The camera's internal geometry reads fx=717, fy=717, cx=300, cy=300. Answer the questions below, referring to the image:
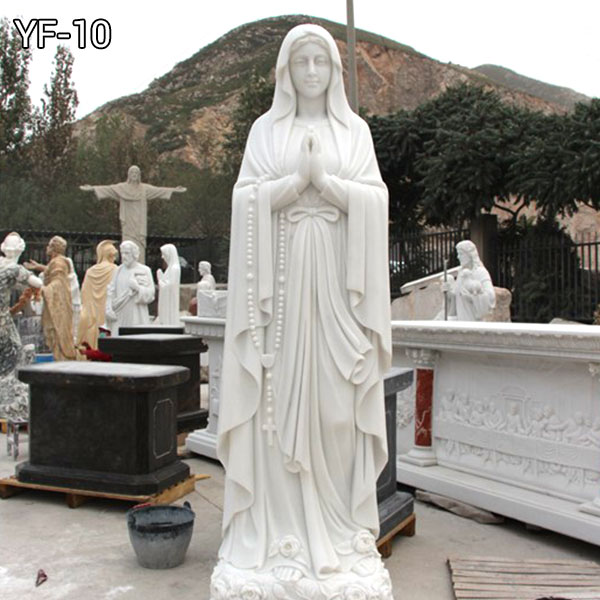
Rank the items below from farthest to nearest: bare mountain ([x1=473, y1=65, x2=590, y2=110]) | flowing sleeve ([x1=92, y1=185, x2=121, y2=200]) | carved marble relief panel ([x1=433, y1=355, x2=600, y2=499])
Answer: bare mountain ([x1=473, y1=65, x2=590, y2=110]) → flowing sleeve ([x1=92, y1=185, x2=121, y2=200]) → carved marble relief panel ([x1=433, y1=355, x2=600, y2=499])

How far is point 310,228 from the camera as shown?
11.3 ft

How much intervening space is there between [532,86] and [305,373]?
85.8 metres

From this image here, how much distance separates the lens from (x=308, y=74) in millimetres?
3541

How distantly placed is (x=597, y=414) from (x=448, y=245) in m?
14.3

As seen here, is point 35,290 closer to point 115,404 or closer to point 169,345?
point 169,345

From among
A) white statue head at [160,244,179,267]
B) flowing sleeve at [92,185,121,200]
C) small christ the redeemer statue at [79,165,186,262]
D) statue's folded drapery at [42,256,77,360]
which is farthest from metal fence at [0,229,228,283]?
statue's folded drapery at [42,256,77,360]

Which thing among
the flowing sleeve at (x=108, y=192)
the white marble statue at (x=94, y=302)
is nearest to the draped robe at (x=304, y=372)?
the white marble statue at (x=94, y=302)

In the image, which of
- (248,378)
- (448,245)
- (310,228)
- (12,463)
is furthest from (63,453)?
(448,245)

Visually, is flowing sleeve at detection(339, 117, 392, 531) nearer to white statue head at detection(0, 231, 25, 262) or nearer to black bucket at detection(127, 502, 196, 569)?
black bucket at detection(127, 502, 196, 569)

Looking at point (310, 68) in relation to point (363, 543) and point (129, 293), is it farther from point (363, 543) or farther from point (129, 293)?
point (129, 293)

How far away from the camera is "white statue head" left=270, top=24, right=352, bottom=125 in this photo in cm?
352

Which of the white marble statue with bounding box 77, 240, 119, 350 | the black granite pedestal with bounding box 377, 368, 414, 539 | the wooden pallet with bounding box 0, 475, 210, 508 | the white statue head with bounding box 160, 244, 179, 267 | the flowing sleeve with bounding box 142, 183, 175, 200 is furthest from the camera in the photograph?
the flowing sleeve with bounding box 142, 183, 175, 200

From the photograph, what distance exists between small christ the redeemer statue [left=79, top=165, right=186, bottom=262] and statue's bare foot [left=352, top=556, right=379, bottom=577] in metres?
18.3

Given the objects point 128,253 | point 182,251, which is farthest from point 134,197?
point 128,253
